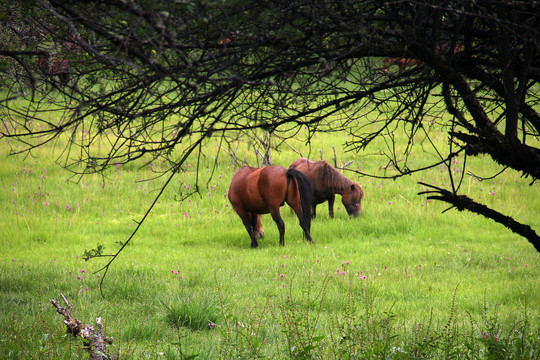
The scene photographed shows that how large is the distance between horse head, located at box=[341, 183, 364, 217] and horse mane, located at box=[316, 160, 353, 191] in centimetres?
19

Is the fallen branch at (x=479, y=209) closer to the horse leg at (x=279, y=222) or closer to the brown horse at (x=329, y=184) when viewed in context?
the horse leg at (x=279, y=222)

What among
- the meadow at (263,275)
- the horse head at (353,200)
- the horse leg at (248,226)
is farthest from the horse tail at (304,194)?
the horse head at (353,200)

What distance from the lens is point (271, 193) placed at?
30.6 feet

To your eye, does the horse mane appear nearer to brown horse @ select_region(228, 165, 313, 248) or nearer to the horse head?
the horse head

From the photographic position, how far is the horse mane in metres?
10.7

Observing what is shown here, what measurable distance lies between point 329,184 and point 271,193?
1.78 m

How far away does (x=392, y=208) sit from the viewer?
1150 cm

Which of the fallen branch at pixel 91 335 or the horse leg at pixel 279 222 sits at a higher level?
the horse leg at pixel 279 222

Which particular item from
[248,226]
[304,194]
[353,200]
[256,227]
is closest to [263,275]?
[248,226]

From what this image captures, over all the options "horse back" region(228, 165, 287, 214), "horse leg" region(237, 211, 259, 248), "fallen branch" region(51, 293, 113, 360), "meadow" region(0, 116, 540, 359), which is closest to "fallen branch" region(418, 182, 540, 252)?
"meadow" region(0, 116, 540, 359)

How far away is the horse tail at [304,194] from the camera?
9516 millimetres

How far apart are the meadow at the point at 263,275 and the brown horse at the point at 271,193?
1.52ft

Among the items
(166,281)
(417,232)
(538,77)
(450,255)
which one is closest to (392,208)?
(417,232)

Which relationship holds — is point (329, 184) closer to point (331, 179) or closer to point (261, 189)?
point (331, 179)
